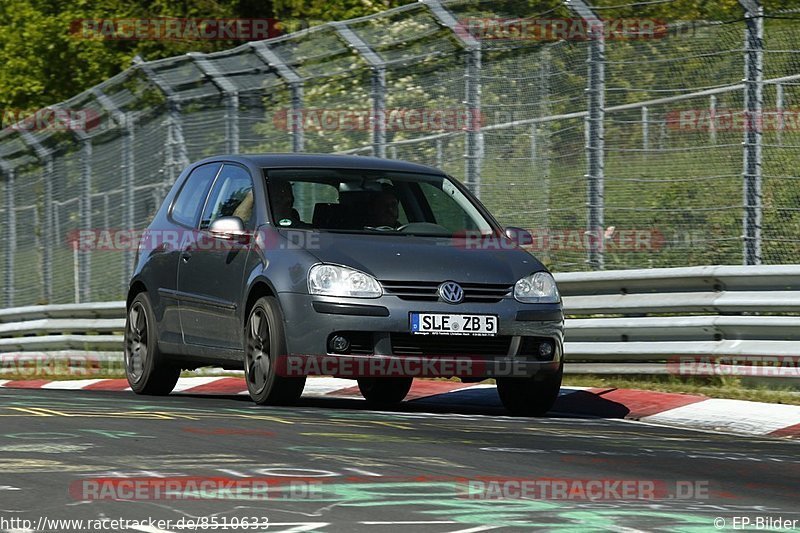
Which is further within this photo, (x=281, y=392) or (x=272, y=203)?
(x=272, y=203)

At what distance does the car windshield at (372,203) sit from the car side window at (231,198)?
0.18m

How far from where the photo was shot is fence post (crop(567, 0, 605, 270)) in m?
13.0

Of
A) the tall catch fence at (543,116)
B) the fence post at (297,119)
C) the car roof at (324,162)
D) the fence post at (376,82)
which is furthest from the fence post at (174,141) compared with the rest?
the car roof at (324,162)

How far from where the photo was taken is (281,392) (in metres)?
10.4

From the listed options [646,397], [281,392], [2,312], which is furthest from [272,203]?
[2,312]

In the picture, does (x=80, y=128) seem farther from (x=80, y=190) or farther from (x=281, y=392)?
(x=281, y=392)

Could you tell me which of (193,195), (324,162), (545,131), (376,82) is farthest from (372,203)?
(376,82)

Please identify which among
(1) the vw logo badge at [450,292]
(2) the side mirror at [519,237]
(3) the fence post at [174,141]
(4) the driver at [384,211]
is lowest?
(1) the vw logo badge at [450,292]

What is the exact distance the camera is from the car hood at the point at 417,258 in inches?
400

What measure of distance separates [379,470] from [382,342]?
9.59ft

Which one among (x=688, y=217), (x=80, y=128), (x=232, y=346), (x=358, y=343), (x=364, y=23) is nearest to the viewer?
(x=358, y=343)

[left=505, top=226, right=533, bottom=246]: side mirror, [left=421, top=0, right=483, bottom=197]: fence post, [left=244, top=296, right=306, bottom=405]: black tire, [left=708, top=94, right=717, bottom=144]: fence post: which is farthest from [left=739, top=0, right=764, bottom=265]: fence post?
[left=244, top=296, right=306, bottom=405]: black tire

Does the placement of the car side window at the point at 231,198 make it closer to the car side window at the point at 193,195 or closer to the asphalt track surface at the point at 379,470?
the car side window at the point at 193,195

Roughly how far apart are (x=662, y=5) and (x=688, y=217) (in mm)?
1797
